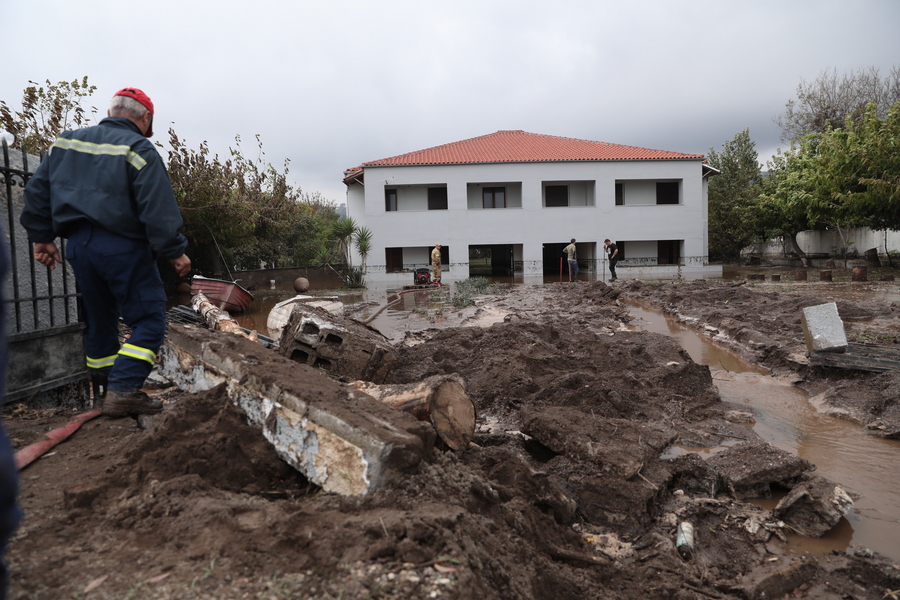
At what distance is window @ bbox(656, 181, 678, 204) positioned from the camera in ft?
96.6

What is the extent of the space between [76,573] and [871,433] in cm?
541

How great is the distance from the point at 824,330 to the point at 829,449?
85.0 inches

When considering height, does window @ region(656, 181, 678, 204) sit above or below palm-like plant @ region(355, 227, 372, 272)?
above

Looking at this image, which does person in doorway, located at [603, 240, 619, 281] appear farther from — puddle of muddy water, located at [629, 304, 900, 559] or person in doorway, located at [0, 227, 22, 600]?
person in doorway, located at [0, 227, 22, 600]

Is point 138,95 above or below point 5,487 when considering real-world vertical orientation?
above

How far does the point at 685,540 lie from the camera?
9.46 feet

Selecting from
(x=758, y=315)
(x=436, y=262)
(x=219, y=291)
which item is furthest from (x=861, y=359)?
(x=436, y=262)

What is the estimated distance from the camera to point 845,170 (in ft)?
64.7

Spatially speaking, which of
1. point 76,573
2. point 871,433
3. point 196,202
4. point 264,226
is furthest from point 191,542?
point 264,226

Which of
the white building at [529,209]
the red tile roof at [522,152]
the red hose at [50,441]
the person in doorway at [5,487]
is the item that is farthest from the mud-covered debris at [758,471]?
the red tile roof at [522,152]

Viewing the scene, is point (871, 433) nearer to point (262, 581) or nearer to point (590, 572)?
point (590, 572)

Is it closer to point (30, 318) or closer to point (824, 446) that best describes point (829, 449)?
point (824, 446)

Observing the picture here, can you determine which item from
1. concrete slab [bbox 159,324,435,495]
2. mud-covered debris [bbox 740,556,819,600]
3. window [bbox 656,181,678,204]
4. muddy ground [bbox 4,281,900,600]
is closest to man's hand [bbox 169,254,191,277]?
concrete slab [bbox 159,324,435,495]

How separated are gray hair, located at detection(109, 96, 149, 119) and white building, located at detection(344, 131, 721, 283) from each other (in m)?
22.4
